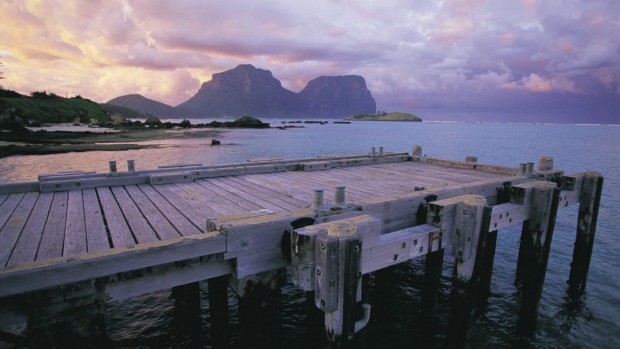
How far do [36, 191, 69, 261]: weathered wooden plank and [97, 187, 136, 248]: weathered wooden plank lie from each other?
2.02ft

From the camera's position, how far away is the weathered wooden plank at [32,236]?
4160 mm

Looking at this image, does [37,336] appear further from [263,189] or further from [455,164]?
[455,164]

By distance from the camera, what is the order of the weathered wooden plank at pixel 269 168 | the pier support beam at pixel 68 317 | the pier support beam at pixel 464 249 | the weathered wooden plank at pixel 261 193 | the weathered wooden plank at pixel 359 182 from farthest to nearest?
the weathered wooden plank at pixel 269 168
the weathered wooden plank at pixel 359 182
the weathered wooden plank at pixel 261 193
the pier support beam at pixel 464 249
the pier support beam at pixel 68 317

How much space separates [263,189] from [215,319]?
10.0 ft

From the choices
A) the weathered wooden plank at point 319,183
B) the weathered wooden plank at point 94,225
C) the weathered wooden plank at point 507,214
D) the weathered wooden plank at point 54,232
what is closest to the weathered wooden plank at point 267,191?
the weathered wooden plank at point 319,183

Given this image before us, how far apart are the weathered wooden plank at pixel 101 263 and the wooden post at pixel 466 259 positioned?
172 inches

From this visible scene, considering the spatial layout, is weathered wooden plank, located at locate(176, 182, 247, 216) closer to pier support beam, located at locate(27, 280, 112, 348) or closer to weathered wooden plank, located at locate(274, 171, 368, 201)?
weathered wooden plank, located at locate(274, 171, 368, 201)

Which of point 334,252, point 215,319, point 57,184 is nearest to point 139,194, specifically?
point 57,184

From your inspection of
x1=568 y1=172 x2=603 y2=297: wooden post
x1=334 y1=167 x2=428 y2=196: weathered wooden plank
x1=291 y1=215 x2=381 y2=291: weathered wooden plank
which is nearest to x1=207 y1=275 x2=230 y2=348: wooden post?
x1=291 y1=215 x2=381 y2=291: weathered wooden plank

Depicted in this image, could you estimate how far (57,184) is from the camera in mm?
7531

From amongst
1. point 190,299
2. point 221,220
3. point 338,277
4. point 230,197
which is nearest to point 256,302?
point 221,220

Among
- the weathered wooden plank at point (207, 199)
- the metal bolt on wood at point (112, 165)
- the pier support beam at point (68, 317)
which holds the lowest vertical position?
the pier support beam at point (68, 317)

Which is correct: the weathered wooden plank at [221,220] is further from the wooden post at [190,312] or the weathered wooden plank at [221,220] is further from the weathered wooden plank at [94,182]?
the weathered wooden plank at [94,182]

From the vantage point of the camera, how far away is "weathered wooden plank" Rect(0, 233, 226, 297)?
3296mm
